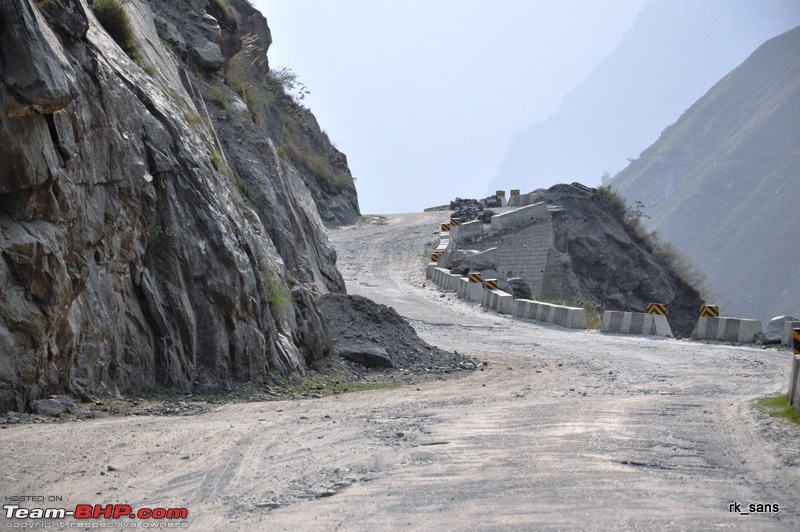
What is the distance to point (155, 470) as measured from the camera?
25.7 feet

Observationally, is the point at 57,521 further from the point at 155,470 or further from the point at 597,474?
the point at 597,474

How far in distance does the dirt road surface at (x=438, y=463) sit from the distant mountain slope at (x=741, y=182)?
5498 cm

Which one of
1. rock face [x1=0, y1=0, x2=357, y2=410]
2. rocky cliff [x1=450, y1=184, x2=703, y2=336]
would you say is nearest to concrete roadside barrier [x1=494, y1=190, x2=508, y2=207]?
rocky cliff [x1=450, y1=184, x2=703, y2=336]

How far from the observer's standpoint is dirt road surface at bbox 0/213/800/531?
6.68 m

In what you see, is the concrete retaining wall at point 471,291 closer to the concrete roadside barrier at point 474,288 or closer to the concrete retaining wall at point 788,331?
the concrete roadside barrier at point 474,288

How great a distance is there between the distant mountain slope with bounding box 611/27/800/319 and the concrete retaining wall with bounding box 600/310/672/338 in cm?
3850

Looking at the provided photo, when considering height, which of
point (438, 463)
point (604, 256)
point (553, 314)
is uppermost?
point (604, 256)

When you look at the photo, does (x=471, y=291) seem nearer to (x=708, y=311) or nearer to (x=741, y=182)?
(x=708, y=311)

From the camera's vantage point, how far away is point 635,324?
26.4m

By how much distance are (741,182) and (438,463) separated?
107 meters

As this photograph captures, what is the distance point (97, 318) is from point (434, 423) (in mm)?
4383

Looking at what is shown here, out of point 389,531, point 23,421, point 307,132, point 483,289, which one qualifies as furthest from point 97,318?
point 307,132
